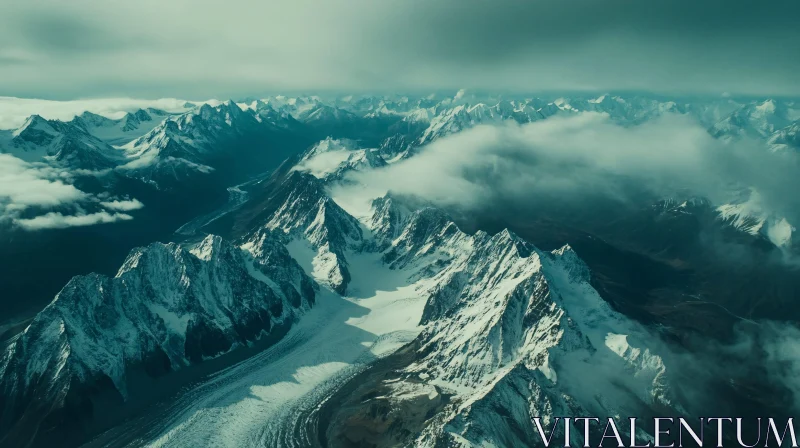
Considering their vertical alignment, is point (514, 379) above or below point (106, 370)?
below

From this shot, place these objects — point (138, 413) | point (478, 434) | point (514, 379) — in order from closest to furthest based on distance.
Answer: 1. point (478, 434)
2. point (514, 379)
3. point (138, 413)

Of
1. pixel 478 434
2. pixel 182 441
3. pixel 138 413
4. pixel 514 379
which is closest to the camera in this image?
pixel 478 434

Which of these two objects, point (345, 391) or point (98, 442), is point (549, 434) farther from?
point (98, 442)

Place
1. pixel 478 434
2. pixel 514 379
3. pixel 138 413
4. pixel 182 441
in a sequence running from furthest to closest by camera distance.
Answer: pixel 138 413
pixel 182 441
pixel 514 379
pixel 478 434

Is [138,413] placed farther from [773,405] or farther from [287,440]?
[773,405]

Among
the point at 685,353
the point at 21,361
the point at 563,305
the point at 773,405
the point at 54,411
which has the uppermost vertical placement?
the point at 21,361

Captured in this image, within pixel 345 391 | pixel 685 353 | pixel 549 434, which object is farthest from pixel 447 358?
pixel 685 353

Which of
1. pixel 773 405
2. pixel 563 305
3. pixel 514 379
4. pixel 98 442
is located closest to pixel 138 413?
pixel 98 442

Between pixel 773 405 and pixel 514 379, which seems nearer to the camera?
pixel 514 379

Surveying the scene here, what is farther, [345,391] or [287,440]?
[345,391]
